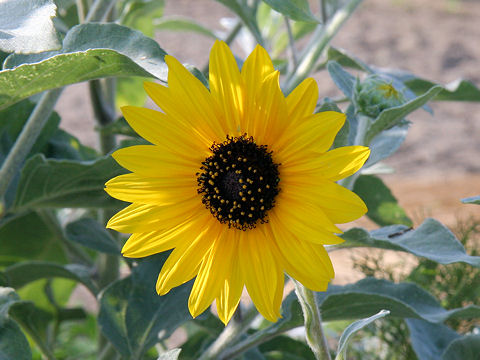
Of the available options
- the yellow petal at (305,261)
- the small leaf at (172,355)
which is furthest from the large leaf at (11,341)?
the yellow petal at (305,261)

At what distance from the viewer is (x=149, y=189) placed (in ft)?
1.56

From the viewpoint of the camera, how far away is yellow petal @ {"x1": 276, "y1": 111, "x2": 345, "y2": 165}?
433 millimetres

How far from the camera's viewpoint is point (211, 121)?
470mm

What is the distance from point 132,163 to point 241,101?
91mm

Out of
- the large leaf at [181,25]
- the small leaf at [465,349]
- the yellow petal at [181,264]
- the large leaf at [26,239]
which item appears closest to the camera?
the yellow petal at [181,264]

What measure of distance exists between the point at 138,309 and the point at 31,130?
20cm

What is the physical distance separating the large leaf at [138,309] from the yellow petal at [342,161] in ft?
0.78

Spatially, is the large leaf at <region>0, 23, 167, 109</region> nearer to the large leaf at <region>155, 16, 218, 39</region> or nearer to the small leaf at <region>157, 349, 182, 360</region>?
the small leaf at <region>157, 349, 182, 360</region>

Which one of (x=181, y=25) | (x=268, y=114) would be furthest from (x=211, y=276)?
(x=181, y=25)

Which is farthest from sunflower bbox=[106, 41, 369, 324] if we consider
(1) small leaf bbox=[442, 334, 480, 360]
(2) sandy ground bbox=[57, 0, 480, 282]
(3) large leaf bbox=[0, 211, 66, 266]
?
(2) sandy ground bbox=[57, 0, 480, 282]

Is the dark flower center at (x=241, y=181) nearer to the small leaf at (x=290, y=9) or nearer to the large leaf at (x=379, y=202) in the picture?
the small leaf at (x=290, y=9)

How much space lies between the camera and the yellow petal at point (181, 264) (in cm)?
47

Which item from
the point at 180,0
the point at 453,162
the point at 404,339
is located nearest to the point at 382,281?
the point at 404,339

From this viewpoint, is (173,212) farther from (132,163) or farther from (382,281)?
(382,281)
